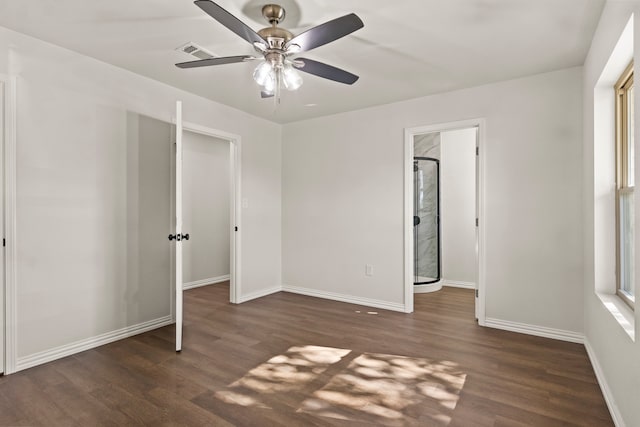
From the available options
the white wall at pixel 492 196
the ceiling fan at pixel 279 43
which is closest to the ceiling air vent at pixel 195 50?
the ceiling fan at pixel 279 43

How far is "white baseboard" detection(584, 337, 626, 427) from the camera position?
1.90m

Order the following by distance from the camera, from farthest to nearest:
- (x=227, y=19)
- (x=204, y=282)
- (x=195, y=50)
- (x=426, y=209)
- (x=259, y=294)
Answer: (x=204, y=282)
(x=426, y=209)
(x=259, y=294)
(x=195, y=50)
(x=227, y=19)

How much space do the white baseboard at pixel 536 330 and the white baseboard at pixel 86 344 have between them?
3369mm

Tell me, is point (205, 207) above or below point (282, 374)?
above

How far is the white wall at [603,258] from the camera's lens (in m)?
1.69

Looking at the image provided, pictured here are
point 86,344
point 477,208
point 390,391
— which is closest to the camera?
point 390,391

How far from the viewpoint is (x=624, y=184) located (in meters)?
2.32

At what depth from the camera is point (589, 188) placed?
2.76m

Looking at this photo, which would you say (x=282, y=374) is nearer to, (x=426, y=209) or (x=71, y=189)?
(x=71, y=189)

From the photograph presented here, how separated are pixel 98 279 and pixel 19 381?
35.2 inches

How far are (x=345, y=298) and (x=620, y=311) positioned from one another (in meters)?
2.93

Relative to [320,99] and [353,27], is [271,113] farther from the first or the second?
[353,27]

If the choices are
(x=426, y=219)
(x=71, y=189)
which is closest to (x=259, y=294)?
(x=71, y=189)

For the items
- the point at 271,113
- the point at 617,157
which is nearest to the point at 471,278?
the point at 617,157
